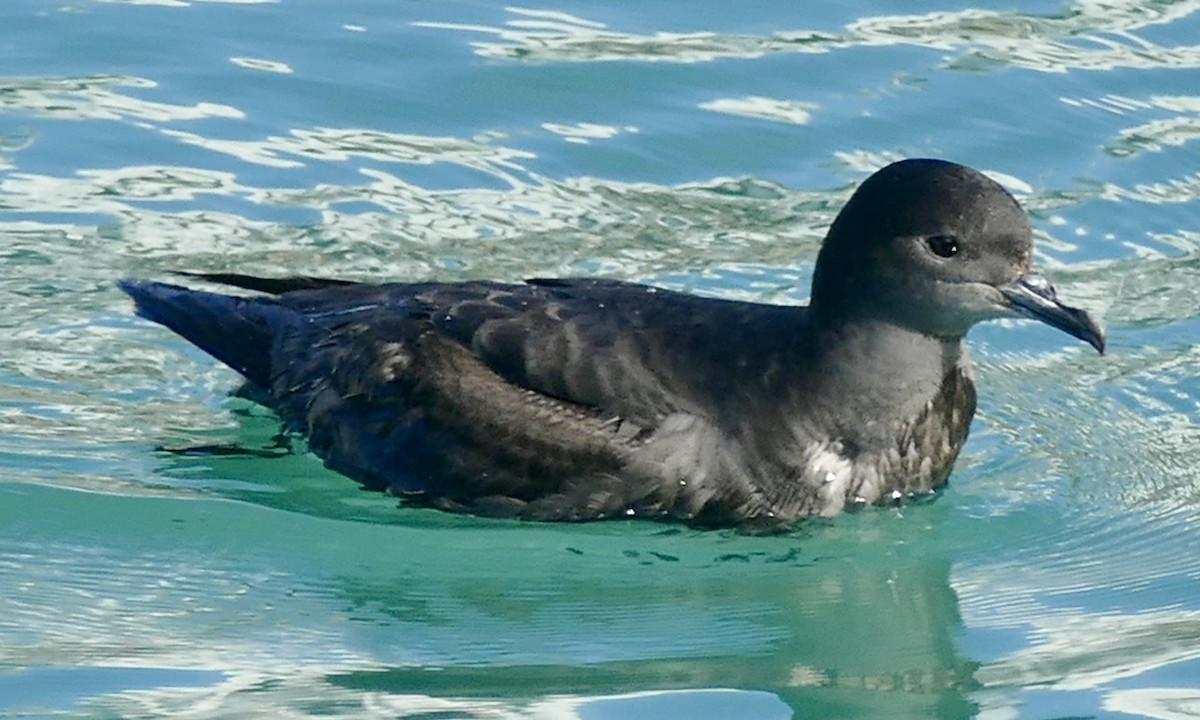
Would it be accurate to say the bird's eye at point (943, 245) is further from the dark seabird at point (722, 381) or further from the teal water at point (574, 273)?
the teal water at point (574, 273)

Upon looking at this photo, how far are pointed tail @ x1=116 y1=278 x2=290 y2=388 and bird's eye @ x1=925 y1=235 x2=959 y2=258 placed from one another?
7.54ft

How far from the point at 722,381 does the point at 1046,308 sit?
1.02 m

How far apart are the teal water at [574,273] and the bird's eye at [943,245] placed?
876mm

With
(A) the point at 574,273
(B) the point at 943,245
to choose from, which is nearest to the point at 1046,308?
(B) the point at 943,245

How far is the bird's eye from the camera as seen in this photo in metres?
7.55

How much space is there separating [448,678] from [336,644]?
1.37 ft

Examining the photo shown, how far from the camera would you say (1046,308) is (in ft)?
24.6

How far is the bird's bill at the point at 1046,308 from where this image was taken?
293 inches

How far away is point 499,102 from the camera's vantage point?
1075cm

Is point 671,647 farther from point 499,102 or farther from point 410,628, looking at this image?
point 499,102

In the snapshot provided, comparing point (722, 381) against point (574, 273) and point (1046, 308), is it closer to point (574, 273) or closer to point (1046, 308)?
point (1046, 308)

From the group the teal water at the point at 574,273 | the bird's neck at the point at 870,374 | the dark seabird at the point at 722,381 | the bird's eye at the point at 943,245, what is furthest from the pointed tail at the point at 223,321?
the bird's eye at the point at 943,245

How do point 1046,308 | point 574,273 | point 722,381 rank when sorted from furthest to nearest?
point 574,273
point 722,381
point 1046,308

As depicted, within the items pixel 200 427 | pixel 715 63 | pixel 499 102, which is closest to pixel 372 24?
pixel 499 102
